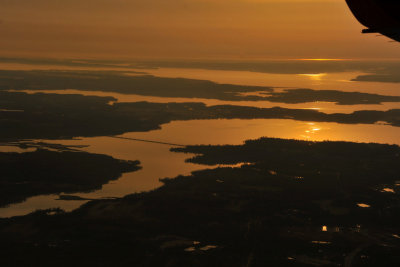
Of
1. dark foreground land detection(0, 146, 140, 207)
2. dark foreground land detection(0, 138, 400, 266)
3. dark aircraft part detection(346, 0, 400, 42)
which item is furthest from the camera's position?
dark foreground land detection(0, 146, 140, 207)

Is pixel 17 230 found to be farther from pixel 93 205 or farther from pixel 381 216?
pixel 381 216

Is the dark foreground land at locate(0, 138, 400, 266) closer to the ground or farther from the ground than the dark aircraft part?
closer to the ground

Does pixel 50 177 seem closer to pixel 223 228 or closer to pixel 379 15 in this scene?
pixel 223 228

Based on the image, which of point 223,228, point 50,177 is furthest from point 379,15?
point 50,177

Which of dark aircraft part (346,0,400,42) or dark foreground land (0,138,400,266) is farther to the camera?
dark foreground land (0,138,400,266)

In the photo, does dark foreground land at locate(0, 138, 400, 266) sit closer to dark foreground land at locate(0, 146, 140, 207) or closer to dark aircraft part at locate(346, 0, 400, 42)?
dark foreground land at locate(0, 146, 140, 207)

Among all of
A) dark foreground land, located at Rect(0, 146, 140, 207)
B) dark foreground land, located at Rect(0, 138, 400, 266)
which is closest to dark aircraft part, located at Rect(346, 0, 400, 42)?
dark foreground land, located at Rect(0, 138, 400, 266)

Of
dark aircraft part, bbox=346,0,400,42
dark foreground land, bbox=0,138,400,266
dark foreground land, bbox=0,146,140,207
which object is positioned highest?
dark aircraft part, bbox=346,0,400,42
